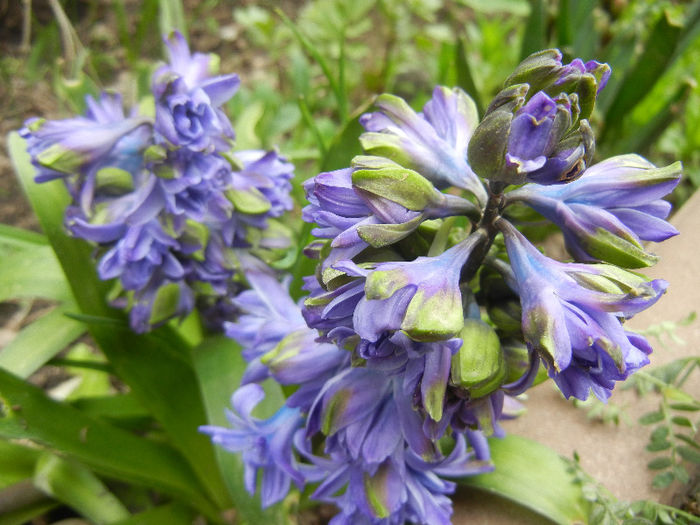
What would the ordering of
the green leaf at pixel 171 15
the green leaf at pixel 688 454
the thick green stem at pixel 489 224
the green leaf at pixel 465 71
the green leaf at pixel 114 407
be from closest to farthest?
the thick green stem at pixel 489 224 < the green leaf at pixel 688 454 < the green leaf at pixel 465 71 < the green leaf at pixel 114 407 < the green leaf at pixel 171 15

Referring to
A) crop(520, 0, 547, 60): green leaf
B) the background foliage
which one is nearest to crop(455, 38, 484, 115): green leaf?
the background foliage

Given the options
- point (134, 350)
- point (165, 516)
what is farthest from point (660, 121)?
point (165, 516)

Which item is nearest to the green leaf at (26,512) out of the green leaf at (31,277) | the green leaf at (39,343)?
the green leaf at (39,343)

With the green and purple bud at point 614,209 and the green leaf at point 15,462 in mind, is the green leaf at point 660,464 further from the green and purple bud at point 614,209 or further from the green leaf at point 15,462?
the green leaf at point 15,462

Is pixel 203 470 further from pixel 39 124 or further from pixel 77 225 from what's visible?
pixel 39 124

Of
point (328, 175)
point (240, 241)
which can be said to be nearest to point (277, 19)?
point (240, 241)

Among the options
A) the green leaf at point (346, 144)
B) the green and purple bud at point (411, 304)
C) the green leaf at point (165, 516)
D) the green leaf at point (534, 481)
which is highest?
the green and purple bud at point (411, 304)

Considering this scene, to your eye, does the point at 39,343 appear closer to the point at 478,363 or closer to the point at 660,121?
the point at 478,363
